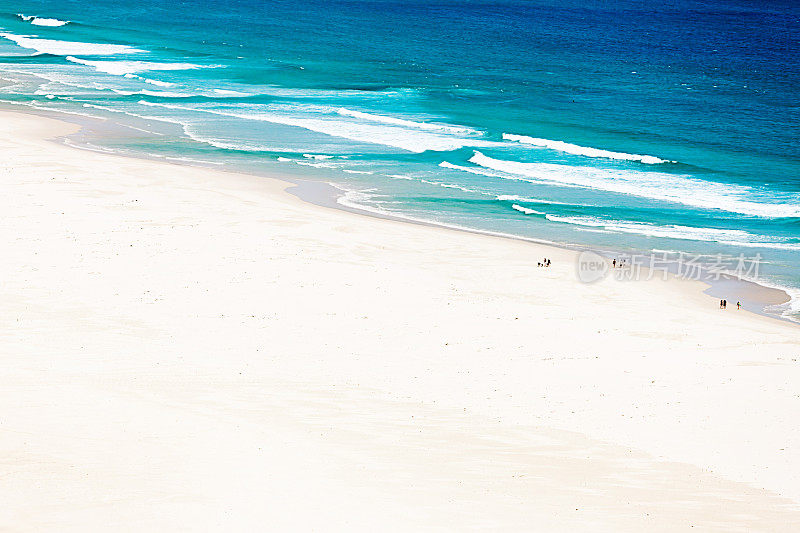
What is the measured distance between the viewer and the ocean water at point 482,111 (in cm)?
2550

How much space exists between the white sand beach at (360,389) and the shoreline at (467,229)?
2.83 feet

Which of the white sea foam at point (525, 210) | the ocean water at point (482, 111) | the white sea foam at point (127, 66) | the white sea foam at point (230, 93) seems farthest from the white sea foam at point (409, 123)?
the white sea foam at point (127, 66)

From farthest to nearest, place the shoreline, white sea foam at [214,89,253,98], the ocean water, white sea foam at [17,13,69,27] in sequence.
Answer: white sea foam at [17,13,69,27], white sea foam at [214,89,253,98], the ocean water, the shoreline

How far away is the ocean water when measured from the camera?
2550cm

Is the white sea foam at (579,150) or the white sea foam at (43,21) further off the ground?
the white sea foam at (43,21)

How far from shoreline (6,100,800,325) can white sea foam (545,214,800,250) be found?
2170mm

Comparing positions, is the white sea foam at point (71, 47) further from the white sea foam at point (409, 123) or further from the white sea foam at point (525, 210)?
the white sea foam at point (525, 210)

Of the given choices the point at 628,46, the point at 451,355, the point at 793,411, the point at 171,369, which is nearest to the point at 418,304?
the point at 451,355

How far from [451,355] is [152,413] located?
4666mm

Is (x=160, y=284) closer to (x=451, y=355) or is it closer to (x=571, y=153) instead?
(x=451, y=355)

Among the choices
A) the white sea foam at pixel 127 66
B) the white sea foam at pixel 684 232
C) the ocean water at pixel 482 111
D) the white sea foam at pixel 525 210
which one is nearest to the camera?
the white sea foam at pixel 684 232

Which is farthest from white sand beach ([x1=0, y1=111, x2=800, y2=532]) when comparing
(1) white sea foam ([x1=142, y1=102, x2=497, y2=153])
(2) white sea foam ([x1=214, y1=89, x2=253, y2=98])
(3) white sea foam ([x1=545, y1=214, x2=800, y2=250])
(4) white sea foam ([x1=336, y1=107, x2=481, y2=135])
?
(2) white sea foam ([x1=214, y1=89, x2=253, y2=98])

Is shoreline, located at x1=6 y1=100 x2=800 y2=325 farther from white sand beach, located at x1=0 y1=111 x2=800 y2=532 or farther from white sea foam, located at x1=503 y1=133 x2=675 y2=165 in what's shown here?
white sea foam, located at x1=503 y1=133 x2=675 y2=165

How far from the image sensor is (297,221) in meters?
21.3
